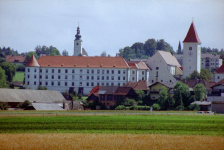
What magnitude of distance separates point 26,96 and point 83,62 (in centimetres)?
4459

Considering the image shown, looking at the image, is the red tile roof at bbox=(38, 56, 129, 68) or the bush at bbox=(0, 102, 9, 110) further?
the red tile roof at bbox=(38, 56, 129, 68)

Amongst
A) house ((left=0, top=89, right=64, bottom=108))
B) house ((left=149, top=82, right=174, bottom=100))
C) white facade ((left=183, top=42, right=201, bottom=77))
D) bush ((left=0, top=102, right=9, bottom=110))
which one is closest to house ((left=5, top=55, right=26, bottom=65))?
white facade ((left=183, top=42, right=201, bottom=77))

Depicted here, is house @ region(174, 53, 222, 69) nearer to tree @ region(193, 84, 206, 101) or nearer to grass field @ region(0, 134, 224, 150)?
tree @ region(193, 84, 206, 101)

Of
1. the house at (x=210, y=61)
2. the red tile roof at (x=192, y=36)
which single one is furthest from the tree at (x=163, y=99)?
the house at (x=210, y=61)

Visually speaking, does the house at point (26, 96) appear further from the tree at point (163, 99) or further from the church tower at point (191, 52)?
the church tower at point (191, 52)

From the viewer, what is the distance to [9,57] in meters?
199

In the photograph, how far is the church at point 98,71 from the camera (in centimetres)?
12350

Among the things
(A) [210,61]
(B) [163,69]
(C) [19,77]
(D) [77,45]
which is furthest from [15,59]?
(B) [163,69]

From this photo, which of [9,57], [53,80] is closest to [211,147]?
[53,80]

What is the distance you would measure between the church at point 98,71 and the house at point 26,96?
31965 millimetres

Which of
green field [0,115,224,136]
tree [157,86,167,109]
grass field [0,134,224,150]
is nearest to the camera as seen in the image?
grass field [0,134,224,150]

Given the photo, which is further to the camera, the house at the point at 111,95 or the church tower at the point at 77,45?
the church tower at the point at 77,45

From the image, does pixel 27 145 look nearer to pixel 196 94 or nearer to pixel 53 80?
pixel 196 94

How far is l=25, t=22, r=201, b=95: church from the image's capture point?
124m
